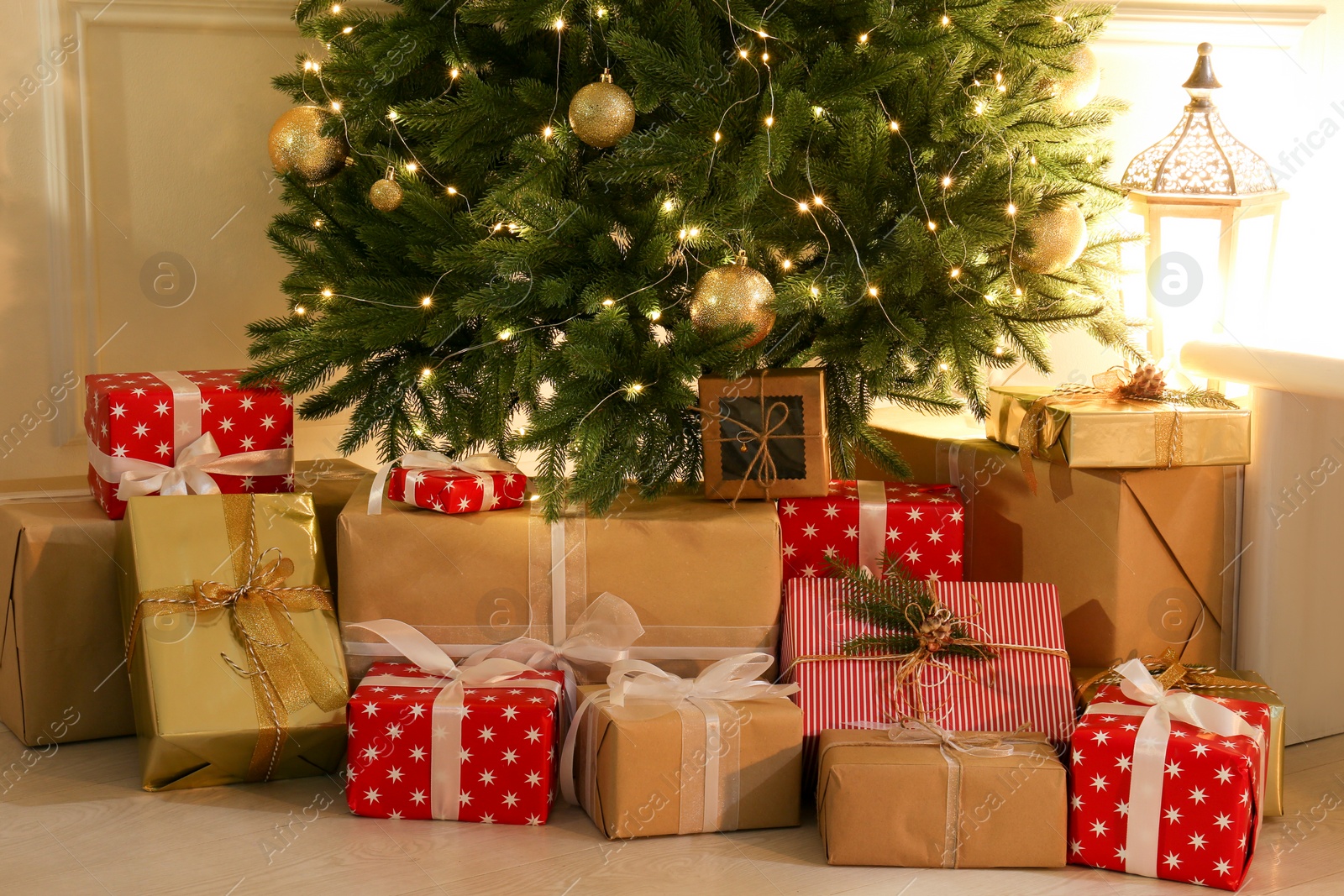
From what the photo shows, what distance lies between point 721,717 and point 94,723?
1.01 meters

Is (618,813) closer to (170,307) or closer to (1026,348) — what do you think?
(1026,348)

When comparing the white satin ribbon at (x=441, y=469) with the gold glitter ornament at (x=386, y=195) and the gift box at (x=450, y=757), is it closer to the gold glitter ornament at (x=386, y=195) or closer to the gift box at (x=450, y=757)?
the gift box at (x=450, y=757)

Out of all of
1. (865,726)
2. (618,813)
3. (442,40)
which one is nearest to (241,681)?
(618,813)

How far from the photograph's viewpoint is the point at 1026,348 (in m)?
1.98

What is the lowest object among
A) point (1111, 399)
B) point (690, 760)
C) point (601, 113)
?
point (690, 760)

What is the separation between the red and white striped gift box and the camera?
1.65 m

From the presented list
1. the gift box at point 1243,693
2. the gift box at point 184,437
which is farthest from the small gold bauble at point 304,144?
the gift box at point 1243,693

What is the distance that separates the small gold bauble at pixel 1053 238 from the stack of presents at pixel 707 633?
224 millimetres

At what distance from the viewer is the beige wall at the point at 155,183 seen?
2.29 m

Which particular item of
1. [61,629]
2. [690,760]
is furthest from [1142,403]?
[61,629]

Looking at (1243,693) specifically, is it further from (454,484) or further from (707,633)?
(454,484)

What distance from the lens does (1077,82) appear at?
6.71 feet

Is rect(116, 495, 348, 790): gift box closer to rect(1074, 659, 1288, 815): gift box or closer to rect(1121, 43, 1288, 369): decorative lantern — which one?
rect(1074, 659, 1288, 815): gift box

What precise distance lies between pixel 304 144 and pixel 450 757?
3.61ft
